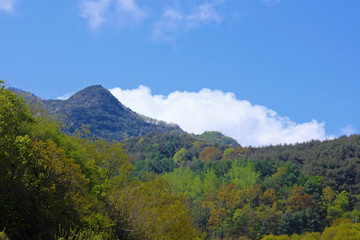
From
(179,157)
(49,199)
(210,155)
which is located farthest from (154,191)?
(210,155)

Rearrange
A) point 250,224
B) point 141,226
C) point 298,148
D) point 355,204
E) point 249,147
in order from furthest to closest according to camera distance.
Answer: point 249,147 < point 298,148 < point 355,204 < point 250,224 < point 141,226

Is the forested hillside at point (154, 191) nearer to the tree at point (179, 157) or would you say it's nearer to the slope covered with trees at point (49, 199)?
the slope covered with trees at point (49, 199)

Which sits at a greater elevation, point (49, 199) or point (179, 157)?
point (179, 157)

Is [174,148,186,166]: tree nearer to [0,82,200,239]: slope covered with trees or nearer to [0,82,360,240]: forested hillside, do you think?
[0,82,360,240]: forested hillside

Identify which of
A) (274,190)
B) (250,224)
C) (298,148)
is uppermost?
(298,148)

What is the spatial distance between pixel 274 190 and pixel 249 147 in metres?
82.2

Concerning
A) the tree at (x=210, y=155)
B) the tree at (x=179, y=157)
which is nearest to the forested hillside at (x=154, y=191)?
the tree at (x=210, y=155)

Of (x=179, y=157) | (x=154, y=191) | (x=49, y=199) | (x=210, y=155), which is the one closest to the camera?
(x=49, y=199)

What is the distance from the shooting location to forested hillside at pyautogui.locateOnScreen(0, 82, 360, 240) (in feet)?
83.6

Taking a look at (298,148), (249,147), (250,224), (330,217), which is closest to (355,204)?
(330,217)

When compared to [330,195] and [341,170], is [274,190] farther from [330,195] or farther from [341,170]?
[341,170]

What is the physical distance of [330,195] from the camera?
109812mm

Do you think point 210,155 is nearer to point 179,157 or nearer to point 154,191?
point 179,157

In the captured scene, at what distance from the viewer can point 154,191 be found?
1746 inches
